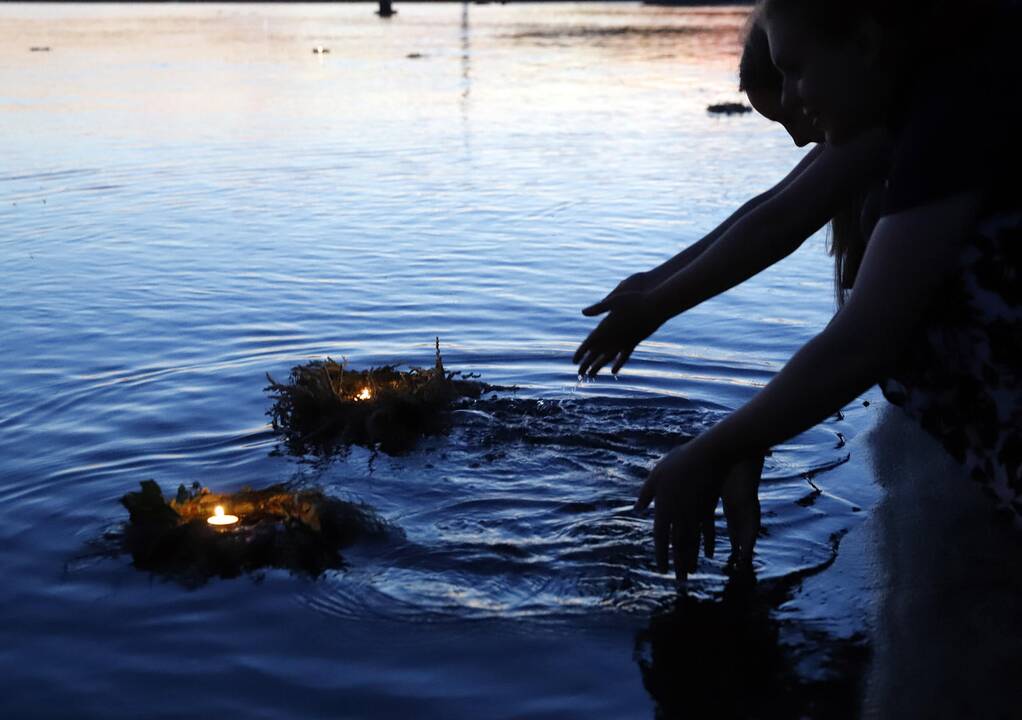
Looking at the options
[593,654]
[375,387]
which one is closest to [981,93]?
[593,654]

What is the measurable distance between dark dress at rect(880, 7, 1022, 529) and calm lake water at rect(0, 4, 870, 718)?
1447 millimetres

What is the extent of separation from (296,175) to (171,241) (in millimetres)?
4365

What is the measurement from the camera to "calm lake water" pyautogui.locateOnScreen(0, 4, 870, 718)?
152 inches

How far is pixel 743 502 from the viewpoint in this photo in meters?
3.43

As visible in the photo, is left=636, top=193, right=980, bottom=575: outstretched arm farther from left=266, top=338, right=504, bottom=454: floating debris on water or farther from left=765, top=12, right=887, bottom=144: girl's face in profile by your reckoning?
left=266, top=338, right=504, bottom=454: floating debris on water

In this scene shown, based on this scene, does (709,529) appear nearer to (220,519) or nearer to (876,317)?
(876,317)

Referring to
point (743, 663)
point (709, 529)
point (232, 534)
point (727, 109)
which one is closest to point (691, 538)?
point (709, 529)

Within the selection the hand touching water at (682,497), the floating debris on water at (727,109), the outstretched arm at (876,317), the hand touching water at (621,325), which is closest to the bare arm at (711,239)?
the hand touching water at (621,325)

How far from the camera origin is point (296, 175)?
625 inches

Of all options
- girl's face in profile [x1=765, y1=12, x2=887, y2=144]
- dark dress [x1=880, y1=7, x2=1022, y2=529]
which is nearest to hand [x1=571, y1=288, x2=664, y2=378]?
dark dress [x1=880, y1=7, x2=1022, y2=529]

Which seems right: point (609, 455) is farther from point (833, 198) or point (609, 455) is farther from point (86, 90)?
point (86, 90)

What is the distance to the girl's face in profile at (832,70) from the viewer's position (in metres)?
2.17

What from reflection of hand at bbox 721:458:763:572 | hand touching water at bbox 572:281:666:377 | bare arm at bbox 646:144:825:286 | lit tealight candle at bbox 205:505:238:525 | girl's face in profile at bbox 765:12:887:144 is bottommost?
lit tealight candle at bbox 205:505:238:525

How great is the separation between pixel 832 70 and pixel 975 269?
1.43 ft
